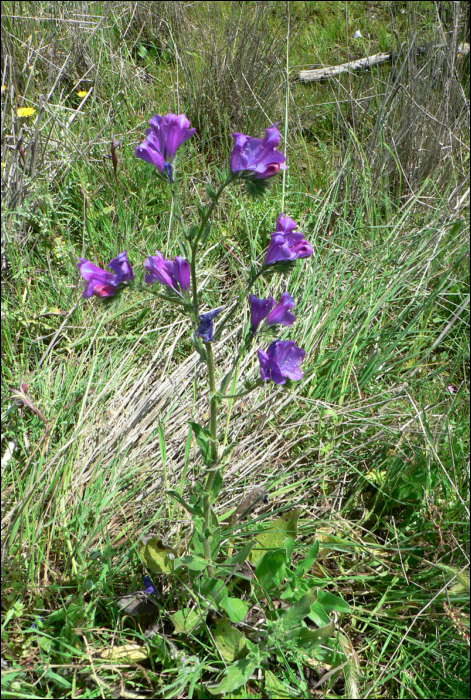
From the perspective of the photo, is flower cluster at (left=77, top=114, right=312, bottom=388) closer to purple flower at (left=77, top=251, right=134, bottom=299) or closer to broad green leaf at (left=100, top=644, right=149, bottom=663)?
purple flower at (left=77, top=251, right=134, bottom=299)

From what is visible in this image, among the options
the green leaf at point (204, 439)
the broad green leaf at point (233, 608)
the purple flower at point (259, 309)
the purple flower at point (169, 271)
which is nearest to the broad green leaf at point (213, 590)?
the broad green leaf at point (233, 608)

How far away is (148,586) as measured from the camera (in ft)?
5.53

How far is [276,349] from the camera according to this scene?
1.48 m

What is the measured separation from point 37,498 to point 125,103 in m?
2.62

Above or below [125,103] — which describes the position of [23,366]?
below

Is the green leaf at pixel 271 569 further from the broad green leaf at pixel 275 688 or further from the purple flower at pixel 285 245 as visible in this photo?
the purple flower at pixel 285 245

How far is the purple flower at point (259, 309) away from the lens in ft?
4.87

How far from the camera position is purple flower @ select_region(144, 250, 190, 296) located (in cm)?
137

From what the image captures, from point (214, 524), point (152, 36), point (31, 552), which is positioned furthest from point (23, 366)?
point (152, 36)

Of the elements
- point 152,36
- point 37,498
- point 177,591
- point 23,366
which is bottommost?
point 177,591

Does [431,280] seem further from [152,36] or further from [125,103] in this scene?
[152,36]

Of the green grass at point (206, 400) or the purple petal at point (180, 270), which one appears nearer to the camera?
the purple petal at point (180, 270)

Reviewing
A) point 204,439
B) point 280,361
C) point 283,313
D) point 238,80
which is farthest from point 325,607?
point 238,80

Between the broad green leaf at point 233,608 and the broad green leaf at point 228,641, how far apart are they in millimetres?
25
